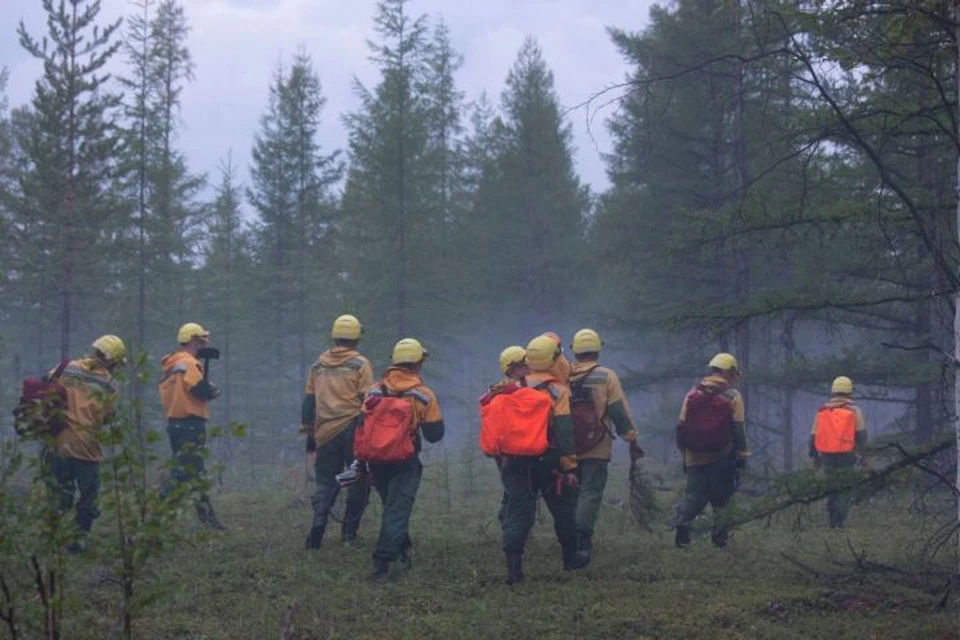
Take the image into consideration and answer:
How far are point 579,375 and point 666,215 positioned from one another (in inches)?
493

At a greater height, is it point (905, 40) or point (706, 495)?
point (905, 40)

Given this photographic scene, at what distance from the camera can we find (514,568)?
838 centimetres

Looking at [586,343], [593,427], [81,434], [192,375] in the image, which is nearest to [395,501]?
[593,427]

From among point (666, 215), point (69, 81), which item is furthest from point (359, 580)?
point (69, 81)

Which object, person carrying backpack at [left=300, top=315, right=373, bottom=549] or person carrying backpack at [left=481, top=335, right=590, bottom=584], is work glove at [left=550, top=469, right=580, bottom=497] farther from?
person carrying backpack at [left=300, top=315, right=373, bottom=549]

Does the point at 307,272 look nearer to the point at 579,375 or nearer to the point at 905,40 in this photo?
the point at 579,375

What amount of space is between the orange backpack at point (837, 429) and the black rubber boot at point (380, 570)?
7.76 m

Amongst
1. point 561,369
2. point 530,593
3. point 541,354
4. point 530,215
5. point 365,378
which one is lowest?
point 530,593

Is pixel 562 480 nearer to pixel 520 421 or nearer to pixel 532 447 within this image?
pixel 532 447

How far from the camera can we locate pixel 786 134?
7.90 metres

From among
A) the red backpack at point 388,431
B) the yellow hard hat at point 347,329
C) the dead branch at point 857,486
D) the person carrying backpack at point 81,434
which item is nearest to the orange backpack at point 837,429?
the dead branch at point 857,486

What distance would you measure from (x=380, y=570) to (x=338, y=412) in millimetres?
2047

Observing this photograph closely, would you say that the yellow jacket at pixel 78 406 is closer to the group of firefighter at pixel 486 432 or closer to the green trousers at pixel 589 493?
the group of firefighter at pixel 486 432

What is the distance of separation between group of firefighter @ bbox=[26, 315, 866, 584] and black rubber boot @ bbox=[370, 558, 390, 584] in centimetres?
1
